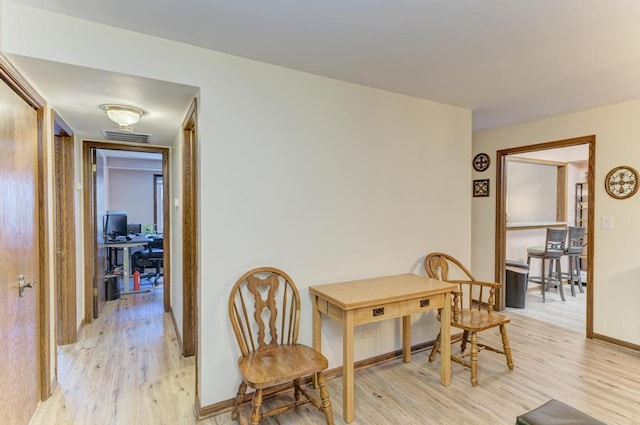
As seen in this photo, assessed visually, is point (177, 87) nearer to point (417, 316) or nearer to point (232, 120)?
point (232, 120)

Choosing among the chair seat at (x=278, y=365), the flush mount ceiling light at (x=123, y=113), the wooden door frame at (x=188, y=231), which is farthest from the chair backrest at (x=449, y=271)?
the flush mount ceiling light at (x=123, y=113)

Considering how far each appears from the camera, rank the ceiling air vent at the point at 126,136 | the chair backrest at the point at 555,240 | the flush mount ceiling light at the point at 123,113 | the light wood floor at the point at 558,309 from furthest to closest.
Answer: the chair backrest at the point at 555,240 < the light wood floor at the point at 558,309 < the ceiling air vent at the point at 126,136 < the flush mount ceiling light at the point at 123,113

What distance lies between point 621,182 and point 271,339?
361 centimetres

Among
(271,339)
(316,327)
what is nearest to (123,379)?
(271,339)

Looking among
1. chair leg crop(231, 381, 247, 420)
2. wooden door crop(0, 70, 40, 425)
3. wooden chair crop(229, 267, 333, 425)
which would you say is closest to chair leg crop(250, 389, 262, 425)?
wooden chair crop(229, 267, 333, 425)

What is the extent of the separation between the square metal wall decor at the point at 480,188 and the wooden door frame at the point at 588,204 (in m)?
0.16

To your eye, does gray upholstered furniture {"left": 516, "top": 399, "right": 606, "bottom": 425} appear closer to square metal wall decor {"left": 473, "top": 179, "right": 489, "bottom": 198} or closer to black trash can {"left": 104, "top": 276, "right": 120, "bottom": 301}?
square metal wall decor {"left": 473, "top": 179, "right": 489, "bottom": 198}

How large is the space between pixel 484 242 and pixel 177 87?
4045 millimetres

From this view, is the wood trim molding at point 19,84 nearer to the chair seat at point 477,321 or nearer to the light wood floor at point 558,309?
the chair seat at point 477,321

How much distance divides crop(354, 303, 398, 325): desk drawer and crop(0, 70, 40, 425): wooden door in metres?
1.89

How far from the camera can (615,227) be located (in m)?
3.35

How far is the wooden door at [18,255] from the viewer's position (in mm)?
1710

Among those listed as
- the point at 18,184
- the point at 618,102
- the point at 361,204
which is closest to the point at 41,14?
the point at 18,184

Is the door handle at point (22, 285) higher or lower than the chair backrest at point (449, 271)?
higher
